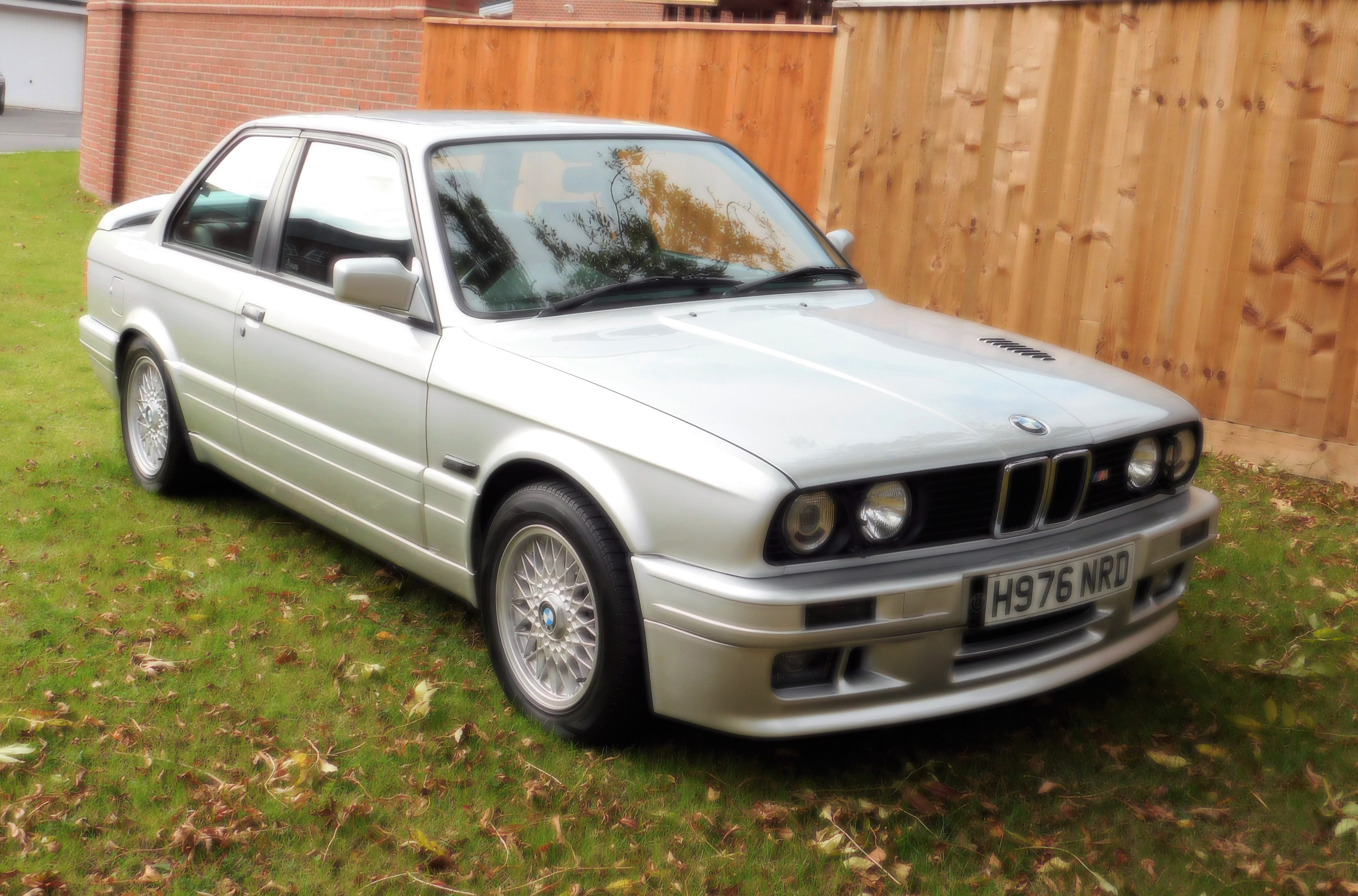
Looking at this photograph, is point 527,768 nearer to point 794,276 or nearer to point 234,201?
point 794,276

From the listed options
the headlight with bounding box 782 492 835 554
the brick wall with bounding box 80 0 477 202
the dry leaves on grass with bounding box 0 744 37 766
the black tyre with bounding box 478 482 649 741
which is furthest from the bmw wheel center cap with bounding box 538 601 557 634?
the brick wall with bounding box 80 0 477 202

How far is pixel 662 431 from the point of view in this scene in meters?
3.14

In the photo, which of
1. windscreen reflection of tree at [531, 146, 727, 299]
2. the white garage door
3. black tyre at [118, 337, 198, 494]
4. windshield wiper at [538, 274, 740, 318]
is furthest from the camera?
the white garage door

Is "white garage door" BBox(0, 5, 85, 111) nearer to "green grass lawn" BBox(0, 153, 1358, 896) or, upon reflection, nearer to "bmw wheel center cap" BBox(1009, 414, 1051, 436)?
"green grass lawn" BBox(0, 153, 1358, 896)

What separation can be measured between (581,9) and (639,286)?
29524 millimetres

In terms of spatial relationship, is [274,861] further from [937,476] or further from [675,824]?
[937,476]

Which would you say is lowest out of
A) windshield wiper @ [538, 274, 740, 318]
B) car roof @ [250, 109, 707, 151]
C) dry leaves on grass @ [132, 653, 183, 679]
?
dry leaves on grass @ [132, 653, 183, 679]

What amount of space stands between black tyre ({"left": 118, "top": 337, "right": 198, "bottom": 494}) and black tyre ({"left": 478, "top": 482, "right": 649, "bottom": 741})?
224 centimetres

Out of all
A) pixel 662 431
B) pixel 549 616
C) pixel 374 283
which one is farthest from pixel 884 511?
pixel 374 283

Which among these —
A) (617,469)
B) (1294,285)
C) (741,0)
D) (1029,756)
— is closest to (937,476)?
(617,469)

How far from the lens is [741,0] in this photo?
17391mm

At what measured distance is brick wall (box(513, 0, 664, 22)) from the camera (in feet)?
99.2

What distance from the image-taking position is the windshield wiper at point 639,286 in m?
3.92

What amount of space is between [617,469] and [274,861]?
1270 mm
